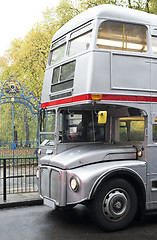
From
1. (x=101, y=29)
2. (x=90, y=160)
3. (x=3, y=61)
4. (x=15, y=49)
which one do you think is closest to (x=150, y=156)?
(x=90, y=160)

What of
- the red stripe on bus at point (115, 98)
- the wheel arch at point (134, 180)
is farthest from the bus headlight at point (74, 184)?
the red stripe on bus at point (115, 98)

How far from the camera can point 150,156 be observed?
22.7ft

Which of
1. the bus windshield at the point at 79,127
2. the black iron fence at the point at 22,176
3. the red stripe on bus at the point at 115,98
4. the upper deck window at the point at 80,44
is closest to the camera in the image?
the red stripe on bus at the point at 115,98

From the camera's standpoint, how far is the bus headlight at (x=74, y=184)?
6.15 metres

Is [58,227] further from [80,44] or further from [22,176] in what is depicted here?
[80,44]

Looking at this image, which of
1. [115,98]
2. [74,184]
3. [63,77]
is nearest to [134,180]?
[74,184]

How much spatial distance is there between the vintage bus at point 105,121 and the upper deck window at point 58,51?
158mm

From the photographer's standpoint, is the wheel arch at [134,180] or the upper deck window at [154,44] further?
the upper deck window at [154,44]

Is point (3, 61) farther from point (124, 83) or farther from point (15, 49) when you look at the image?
point (124, 83)

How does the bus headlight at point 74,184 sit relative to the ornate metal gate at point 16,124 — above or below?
below

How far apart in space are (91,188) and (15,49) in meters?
30.2

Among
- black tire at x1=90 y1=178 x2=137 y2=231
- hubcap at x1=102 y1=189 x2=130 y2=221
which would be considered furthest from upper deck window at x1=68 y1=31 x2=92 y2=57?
hubcap at x1=102 y1=189 x2=130 y2=221

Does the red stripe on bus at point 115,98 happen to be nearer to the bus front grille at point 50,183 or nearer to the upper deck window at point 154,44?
the upper deck window at point 154,44

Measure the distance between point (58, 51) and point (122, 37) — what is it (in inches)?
74.0
